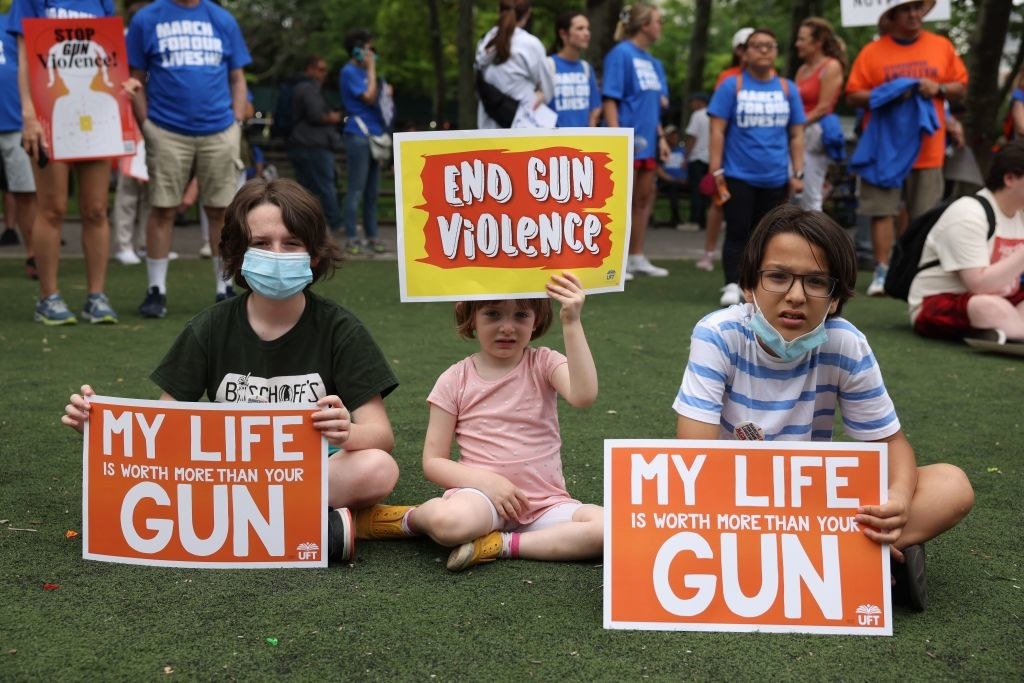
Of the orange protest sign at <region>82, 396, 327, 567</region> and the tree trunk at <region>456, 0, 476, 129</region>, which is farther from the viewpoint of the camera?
the tree trunk at <region>456, 0, 476, 129</region>

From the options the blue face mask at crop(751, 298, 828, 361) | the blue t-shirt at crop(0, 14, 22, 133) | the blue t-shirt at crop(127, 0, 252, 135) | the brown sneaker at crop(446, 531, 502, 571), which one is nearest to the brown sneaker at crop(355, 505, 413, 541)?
the brown sneaker at crop(446, 531, 502, 571)

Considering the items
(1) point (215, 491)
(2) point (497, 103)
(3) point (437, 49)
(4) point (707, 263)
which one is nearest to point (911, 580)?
(1) point (215, 491)

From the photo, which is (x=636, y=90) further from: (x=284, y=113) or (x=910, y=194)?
(x=284, y=113)

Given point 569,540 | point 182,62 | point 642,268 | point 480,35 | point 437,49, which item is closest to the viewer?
point 569,540

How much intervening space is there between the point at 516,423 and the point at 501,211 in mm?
598

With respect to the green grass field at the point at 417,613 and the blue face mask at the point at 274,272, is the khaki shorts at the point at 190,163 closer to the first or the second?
the green grass field at the point at 417,613

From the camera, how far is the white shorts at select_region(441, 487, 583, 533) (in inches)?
131

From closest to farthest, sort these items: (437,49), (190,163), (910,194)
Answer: (190,163)
(910,194)
(437,49)

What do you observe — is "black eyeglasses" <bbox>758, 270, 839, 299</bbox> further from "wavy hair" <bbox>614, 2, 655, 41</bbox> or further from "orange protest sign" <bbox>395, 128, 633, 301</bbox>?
"wavy hair" <bbox>614, 2, 655, 41</bbox>

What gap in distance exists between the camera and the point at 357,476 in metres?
3.39

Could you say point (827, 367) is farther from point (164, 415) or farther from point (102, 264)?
point (102, 264)

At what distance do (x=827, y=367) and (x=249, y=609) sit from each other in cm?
152

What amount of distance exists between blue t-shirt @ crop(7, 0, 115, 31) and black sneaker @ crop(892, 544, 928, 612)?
5.17 meters

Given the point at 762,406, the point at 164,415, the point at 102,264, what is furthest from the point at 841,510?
the point at 102,264
